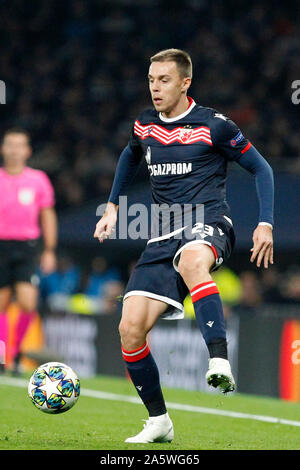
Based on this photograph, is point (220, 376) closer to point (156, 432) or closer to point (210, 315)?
point (210, 315)


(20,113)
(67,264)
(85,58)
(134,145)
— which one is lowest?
(67,264)

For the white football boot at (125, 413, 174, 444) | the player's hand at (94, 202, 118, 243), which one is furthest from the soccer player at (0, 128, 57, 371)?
the white football boot at (125, 413, 174, 444)

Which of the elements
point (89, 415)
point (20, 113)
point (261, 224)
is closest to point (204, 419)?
point (89, 415)

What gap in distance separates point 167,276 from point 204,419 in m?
1.89

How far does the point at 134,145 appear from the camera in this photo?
579 cm

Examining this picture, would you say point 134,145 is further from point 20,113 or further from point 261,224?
point 20,113

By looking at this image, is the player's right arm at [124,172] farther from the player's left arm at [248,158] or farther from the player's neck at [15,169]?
the player's neck at [15,169]

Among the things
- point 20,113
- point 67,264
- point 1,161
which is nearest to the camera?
point 67,264

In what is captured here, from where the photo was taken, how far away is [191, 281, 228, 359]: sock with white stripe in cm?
499

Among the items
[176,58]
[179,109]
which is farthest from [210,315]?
[176,58]

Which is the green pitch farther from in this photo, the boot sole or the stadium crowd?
the stadium crowd

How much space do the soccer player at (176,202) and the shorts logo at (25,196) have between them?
4081 millimetres

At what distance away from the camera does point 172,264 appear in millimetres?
5340

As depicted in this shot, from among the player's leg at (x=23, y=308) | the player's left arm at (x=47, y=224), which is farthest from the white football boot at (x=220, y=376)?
the player's leg at (x=23, y=308)
